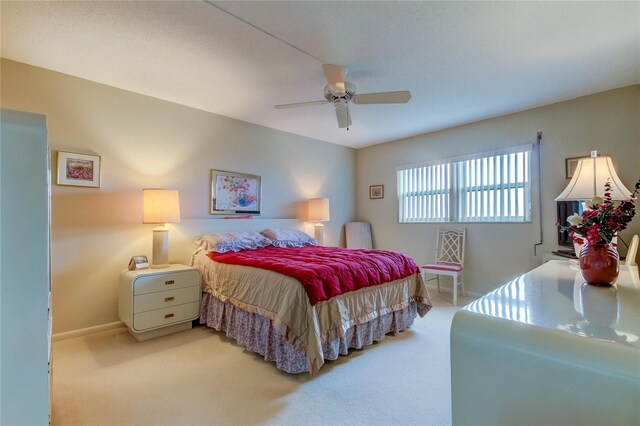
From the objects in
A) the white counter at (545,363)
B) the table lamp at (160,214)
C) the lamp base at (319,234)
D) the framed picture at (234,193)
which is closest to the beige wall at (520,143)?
the lamp base at (319,234)

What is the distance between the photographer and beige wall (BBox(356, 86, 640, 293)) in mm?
3082

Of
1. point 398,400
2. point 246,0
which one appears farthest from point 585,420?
point 246,0

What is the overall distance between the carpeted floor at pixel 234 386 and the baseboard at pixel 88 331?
7 cm

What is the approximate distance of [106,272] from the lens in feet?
9.95

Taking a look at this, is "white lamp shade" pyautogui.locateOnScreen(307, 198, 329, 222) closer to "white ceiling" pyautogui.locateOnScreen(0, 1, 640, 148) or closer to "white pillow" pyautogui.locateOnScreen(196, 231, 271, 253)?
"white pillow" pyautogui.locateOnScreen(196, 231, 271, 253)

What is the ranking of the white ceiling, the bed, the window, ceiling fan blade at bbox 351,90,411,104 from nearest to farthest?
the white ceiling, the bed, ceiling fan blade at bbox 351,90,411,104, the window

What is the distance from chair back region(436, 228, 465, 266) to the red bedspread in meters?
1.56

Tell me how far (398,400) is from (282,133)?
3860 millimetres

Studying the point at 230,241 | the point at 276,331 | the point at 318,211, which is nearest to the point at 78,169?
the point at 230,241

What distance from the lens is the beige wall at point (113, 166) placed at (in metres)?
2.76

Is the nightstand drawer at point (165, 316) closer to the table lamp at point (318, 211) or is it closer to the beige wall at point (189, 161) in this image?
the beige wall at point (189, 161)

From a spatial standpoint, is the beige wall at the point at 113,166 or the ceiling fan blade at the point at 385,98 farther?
the beige wall at the point at 113,166

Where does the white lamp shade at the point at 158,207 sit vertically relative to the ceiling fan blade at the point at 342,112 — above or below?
below

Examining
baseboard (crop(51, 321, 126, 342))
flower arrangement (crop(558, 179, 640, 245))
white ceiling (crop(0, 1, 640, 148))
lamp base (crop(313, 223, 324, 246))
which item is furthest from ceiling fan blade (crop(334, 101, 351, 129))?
baseboard (crop(51, 321, 126, 342))
